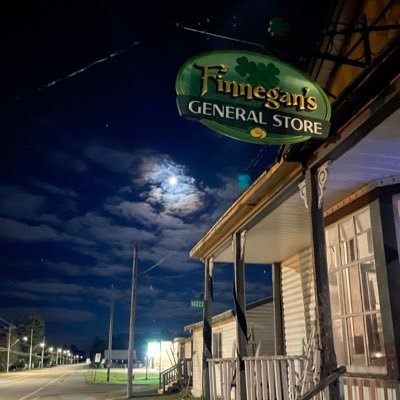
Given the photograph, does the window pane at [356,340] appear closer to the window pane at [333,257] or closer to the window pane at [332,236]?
the window pane at [333,257]

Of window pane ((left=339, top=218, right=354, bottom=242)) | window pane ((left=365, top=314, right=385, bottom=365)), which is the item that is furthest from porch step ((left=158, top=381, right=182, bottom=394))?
window pane ((left=365, top=314, right=385, bottom=365))

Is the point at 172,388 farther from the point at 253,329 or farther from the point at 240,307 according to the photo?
the point at 240,307

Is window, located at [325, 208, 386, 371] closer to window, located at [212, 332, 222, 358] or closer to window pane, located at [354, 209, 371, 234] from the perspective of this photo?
window pane, located at [354, 209, 371, 234]

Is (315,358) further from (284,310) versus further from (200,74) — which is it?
(284,310)

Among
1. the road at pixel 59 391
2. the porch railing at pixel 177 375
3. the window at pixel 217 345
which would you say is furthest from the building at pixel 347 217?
the porch railing at pixel 177 375

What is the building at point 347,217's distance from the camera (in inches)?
222

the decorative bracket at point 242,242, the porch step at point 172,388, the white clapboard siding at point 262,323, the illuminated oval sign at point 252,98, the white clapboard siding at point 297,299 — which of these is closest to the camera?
the illuminated oval sign at point 252,98

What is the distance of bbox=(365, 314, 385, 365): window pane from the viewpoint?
24.5 feet

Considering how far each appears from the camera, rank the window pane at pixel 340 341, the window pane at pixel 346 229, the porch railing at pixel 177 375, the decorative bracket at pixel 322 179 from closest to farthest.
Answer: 1. the decorative bracket at pixel 322 179
2. the window pane at pixel 346 229
3. the window pane at pixel 340 341
4. the porch railing at pixel 177 375

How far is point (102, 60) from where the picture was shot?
22.5 ft

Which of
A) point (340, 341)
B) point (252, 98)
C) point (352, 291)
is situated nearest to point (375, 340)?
point (352, 291)

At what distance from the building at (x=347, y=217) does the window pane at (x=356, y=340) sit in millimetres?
17

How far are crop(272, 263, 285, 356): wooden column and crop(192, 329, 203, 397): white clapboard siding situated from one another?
8.62 meters

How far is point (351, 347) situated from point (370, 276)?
1.32 metres
